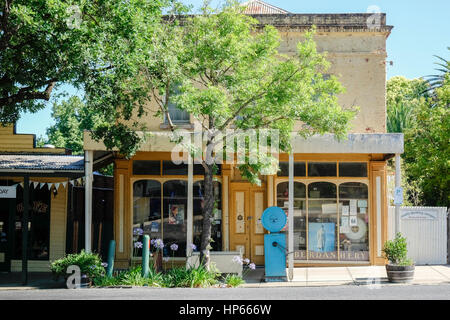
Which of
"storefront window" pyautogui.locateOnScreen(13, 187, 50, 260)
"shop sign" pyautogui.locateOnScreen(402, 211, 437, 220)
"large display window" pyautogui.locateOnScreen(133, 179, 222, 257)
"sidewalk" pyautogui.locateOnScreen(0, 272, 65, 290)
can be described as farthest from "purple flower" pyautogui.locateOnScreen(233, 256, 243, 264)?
"storefront window" pyautogui.locateOnScreen(13, 187, 50, 260)

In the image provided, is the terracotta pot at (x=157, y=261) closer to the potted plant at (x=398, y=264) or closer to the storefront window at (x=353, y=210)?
the storefront window at (x=353, y=210)

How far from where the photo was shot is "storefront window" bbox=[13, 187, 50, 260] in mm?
17344

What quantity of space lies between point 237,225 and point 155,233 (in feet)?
8.36

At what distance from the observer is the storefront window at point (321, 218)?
16734mm

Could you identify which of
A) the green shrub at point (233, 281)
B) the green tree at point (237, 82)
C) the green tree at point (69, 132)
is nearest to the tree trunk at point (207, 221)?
the green tree at point (237, 82)

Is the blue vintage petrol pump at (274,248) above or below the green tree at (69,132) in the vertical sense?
below

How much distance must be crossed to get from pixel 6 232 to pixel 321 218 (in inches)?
388

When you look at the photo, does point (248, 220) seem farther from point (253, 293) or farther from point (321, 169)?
point (253, 293)

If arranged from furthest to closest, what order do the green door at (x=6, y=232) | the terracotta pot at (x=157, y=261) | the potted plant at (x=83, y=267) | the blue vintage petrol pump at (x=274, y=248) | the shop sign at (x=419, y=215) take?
the green door at (x=6, y=232) → the shop sign at (x=419, y=215) → the terracotta pot at (x=157, y=261) → the blue vintage petrol pump at (x=274, y=248) → the potted plant at (x=83, y=267)

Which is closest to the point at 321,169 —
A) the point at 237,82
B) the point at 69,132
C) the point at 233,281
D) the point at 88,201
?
the point at 237,82

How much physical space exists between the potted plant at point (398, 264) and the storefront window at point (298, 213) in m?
3.53

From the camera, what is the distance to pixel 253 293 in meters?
11.2

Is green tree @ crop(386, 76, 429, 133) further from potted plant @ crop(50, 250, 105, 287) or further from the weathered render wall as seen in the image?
potted plant @ crop(50, 250, 105, 287)

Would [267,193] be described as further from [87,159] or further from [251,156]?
[87,159]
